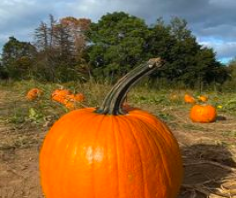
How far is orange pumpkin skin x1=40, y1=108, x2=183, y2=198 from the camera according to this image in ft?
7.98

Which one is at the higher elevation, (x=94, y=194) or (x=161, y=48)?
(x=161, y=48)

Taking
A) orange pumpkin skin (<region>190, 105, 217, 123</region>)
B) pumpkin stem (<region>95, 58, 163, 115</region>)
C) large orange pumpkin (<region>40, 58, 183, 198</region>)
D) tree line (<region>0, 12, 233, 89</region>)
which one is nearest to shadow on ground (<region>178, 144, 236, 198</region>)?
large orange pumpkin (<region>40, 58, 183, 198</region>)

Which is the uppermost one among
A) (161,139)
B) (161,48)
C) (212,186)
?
(161,48)

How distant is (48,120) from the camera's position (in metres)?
5.48

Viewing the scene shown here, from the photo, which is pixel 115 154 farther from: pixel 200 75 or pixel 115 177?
pixel 200 75

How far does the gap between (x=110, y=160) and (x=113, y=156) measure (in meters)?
0.03

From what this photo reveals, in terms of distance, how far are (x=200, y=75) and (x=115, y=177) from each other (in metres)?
38.4

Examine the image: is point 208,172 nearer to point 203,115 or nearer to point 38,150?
point 38,150

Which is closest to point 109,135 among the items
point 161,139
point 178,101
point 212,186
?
point 161,139

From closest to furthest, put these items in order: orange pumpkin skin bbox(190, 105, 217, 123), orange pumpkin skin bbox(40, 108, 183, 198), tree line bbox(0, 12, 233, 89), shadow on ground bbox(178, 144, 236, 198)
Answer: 1. orange pumpkin skin bbox(40, 108, 183, 198)
2. shadow on ground bbox(178, 144, 236, 198)
3. orange pumpkin skin bbox(190, 105, 217, 123)
4. tree line bbox(0, 12, 233, 89)

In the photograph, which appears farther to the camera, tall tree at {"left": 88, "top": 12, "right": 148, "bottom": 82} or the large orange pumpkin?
tall tree at {"left": 88, "top": 12, "right": 148, "bottom": 82}

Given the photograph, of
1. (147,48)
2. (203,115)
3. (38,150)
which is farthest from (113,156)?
(147,48)

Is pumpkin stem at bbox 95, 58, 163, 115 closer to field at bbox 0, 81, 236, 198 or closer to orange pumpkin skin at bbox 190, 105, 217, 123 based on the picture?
field at bbox 0, 81, 236, 198

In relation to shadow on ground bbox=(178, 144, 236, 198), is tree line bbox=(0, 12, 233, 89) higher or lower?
higher
